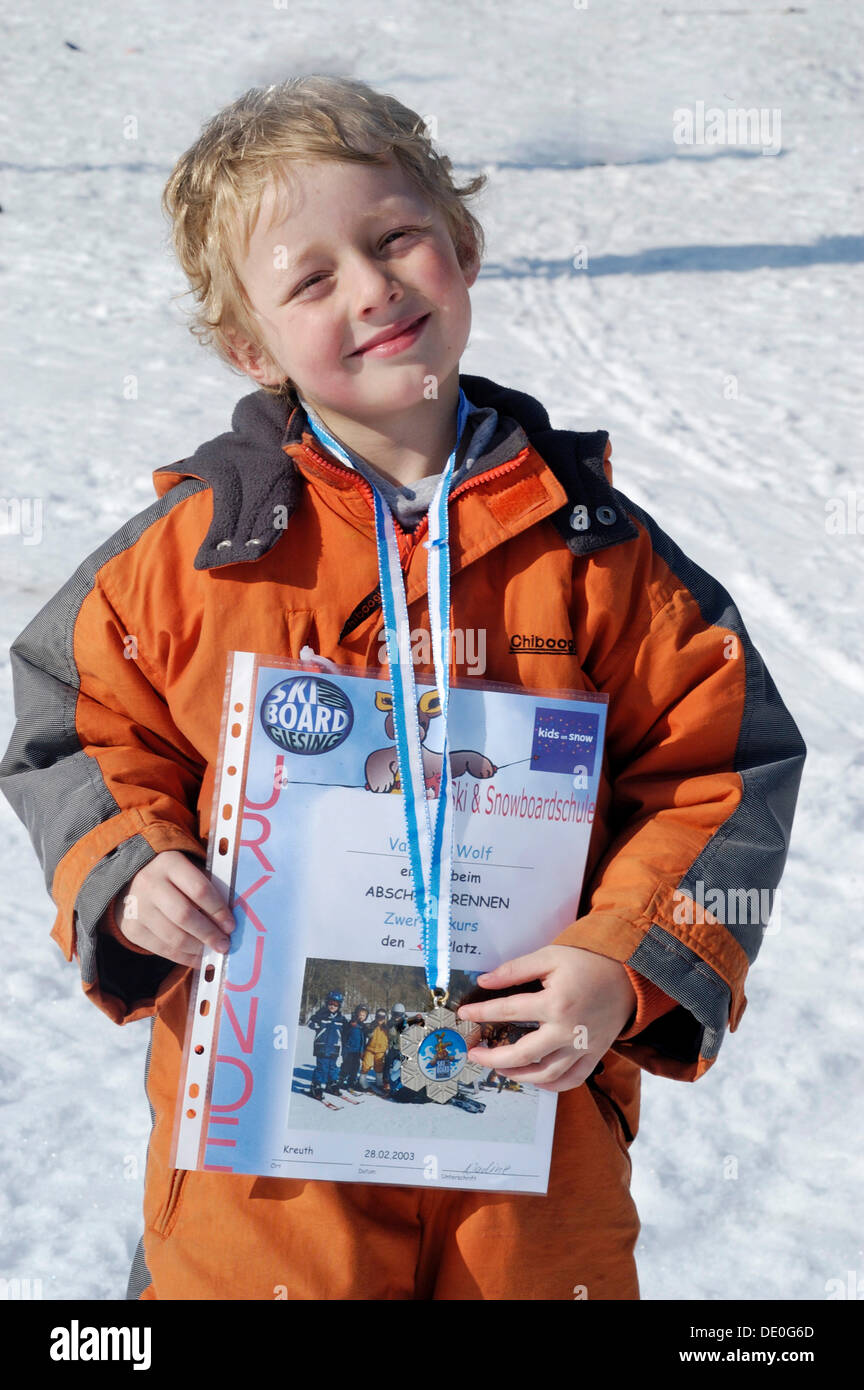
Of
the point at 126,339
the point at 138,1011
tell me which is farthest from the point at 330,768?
the point at 126,339

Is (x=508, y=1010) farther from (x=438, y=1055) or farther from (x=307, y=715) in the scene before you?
(x=307, y=715)

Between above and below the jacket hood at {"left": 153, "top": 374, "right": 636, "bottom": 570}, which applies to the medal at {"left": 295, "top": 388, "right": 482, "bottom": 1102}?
below

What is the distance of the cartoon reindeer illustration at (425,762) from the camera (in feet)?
4.49

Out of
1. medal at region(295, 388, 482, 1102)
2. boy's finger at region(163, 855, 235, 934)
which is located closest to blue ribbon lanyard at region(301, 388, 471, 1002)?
medal at region(295, 388, 482, 1102)

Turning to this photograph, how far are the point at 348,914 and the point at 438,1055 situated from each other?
18 centimetres

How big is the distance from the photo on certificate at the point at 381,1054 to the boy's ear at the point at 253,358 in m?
0.71

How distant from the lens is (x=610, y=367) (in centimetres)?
596

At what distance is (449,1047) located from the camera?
1.38m

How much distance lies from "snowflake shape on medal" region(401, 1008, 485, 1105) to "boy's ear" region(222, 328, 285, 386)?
2.58ft

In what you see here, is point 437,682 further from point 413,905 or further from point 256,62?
point 256,62

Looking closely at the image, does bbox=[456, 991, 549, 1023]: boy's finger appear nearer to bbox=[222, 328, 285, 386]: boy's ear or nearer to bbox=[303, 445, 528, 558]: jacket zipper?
bbox=[303, 445, 528, 558]: jacket zipper

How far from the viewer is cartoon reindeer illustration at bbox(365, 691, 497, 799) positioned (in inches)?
53.9

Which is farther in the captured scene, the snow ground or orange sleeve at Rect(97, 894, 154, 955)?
the snow ground

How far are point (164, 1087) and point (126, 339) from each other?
498cm
